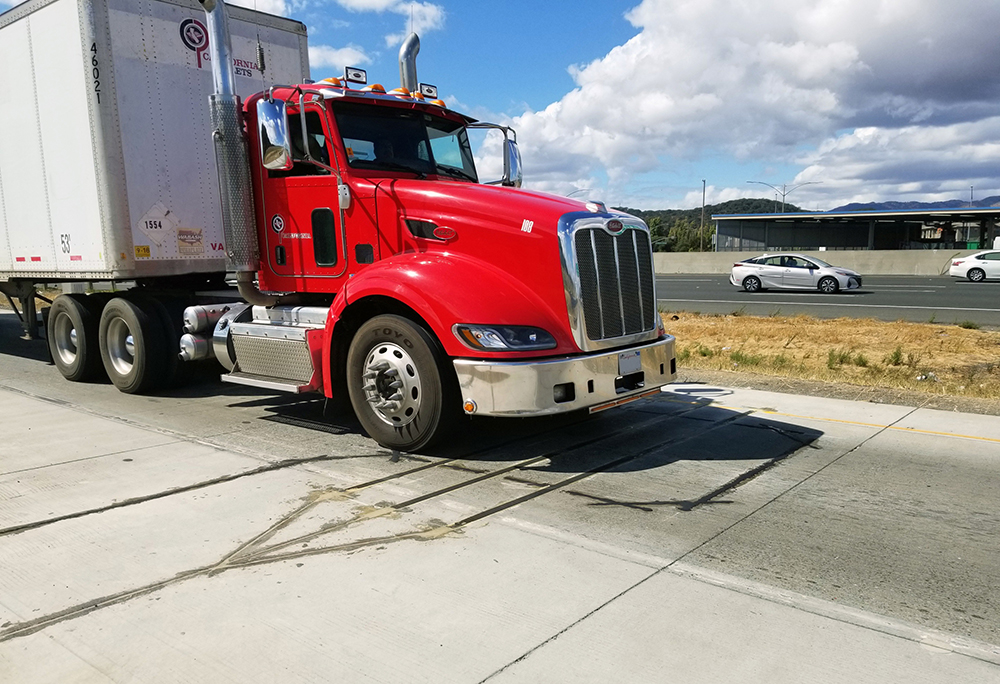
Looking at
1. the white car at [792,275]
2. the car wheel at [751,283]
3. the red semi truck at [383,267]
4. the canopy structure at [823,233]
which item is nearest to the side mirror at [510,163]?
the red semi truck at [383,267]

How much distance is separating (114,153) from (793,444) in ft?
23.4

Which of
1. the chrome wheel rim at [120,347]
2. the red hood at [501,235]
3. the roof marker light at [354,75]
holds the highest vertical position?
the roof marker light at [354,75]

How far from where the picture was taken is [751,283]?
26922 mm

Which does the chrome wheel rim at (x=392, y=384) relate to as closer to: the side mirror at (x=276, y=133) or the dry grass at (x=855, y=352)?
the side mirror at (x=276, y=133)

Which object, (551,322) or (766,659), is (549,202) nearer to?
(551,322)

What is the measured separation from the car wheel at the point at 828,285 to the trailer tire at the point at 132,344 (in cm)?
2233

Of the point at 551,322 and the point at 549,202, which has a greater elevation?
the point at 549,202

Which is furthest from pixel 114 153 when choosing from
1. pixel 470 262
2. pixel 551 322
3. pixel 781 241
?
pixel 781 241

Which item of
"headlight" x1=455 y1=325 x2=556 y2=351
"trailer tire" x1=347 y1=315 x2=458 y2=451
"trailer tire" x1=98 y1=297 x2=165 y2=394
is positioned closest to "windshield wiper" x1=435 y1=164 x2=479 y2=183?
"trailer tire" x1=347 y1=315 x2=458 y2=451

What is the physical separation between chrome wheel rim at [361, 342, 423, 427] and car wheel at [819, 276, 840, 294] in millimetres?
22630

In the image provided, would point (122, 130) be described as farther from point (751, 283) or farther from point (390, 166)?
point (751, 283)

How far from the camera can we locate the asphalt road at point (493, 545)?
3150 mm

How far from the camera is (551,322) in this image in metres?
5.59

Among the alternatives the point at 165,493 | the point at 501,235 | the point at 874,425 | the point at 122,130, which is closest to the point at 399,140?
the point at 501,235
